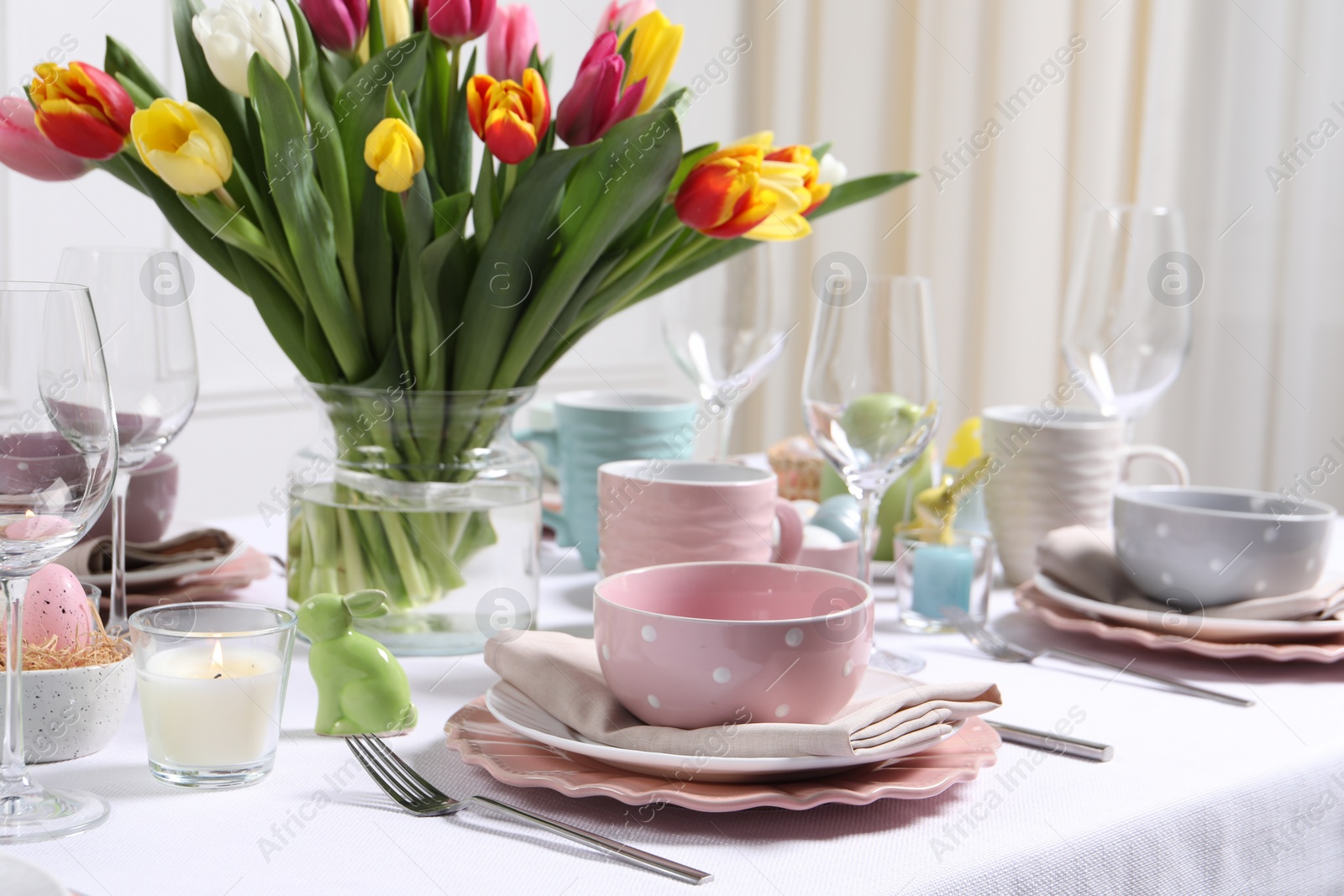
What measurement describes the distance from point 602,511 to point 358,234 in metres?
0.25

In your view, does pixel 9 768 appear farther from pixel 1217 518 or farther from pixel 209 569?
pixel 1217 518

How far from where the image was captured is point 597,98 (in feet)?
2.58

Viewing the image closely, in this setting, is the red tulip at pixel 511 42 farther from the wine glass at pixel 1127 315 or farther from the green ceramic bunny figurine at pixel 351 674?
the wine glass at pixel 1127 315

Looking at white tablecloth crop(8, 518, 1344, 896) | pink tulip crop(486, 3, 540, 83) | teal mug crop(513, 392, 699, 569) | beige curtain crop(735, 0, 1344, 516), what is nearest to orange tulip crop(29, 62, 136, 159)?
pink tulip crop(486, 3, 540, 83)

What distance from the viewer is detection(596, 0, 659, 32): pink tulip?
2.82 ft

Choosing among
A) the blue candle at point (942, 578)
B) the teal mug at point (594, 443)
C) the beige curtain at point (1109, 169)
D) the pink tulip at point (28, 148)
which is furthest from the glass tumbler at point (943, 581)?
the beige curtain at point (1109, 169)

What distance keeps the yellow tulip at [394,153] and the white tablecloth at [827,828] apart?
11.8 inches

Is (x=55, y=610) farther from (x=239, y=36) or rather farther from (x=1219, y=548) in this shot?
(x=1219, y=548)

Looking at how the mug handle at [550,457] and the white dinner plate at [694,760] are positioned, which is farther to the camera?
the mug handle at [550,457]

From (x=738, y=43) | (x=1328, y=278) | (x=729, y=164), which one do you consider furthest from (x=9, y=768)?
(x=738, y=43)

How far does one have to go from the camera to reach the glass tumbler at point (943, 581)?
0.92 meters

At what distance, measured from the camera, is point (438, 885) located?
0.49 metres

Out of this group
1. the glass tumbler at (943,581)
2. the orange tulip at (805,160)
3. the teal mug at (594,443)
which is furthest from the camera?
the teal mug at (594,443)

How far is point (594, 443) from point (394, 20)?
0.38m
